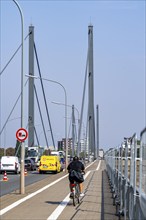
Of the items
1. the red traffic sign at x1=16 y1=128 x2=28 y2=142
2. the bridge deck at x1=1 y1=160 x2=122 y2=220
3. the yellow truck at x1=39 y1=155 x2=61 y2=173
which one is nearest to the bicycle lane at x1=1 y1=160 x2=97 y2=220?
the bridge deck at x1=1 y1=160 x2=122 y2=220

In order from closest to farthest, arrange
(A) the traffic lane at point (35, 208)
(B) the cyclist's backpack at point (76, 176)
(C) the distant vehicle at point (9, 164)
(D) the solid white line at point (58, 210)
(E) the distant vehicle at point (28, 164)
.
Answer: (D) the solid white line at point (58, 210)
(A) the traffic lane at point (35, 208)
(B) the cyclist's backpack at point (76, 176)
(C) the distant vehicle at point (9, 164)
(E) the distant vehicle at point (28, 164)

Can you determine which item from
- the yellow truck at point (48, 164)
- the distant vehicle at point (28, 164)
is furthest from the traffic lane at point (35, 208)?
the distant vehicle at point (28, 164)

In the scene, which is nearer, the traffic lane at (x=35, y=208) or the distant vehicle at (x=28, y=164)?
the traffic lane at (x=35, y=208)

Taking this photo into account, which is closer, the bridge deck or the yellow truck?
the bridge deck

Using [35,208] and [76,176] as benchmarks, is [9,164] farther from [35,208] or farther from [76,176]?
[35,208]

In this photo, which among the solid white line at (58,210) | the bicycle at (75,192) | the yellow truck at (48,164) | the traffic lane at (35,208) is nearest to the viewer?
the solid white line at (58,210)

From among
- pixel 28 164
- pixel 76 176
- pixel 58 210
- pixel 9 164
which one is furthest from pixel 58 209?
pixel 28 164

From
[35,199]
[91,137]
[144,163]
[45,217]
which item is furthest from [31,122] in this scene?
[144,163]

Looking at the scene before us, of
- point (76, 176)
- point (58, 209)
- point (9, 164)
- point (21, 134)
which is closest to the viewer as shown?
point (58, 209)

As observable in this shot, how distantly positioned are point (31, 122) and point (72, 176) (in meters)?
48.3

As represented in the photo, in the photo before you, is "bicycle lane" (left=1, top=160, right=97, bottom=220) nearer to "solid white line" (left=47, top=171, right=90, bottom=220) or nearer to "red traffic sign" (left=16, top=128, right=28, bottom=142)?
"solid white line" (left=47, top=171, right=90, bottom=220)

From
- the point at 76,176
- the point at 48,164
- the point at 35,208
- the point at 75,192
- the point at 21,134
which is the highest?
the point at 21,134

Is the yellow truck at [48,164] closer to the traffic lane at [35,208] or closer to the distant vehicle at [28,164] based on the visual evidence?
the distant vehicle at [28,164]

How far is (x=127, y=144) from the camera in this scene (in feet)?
38.5
